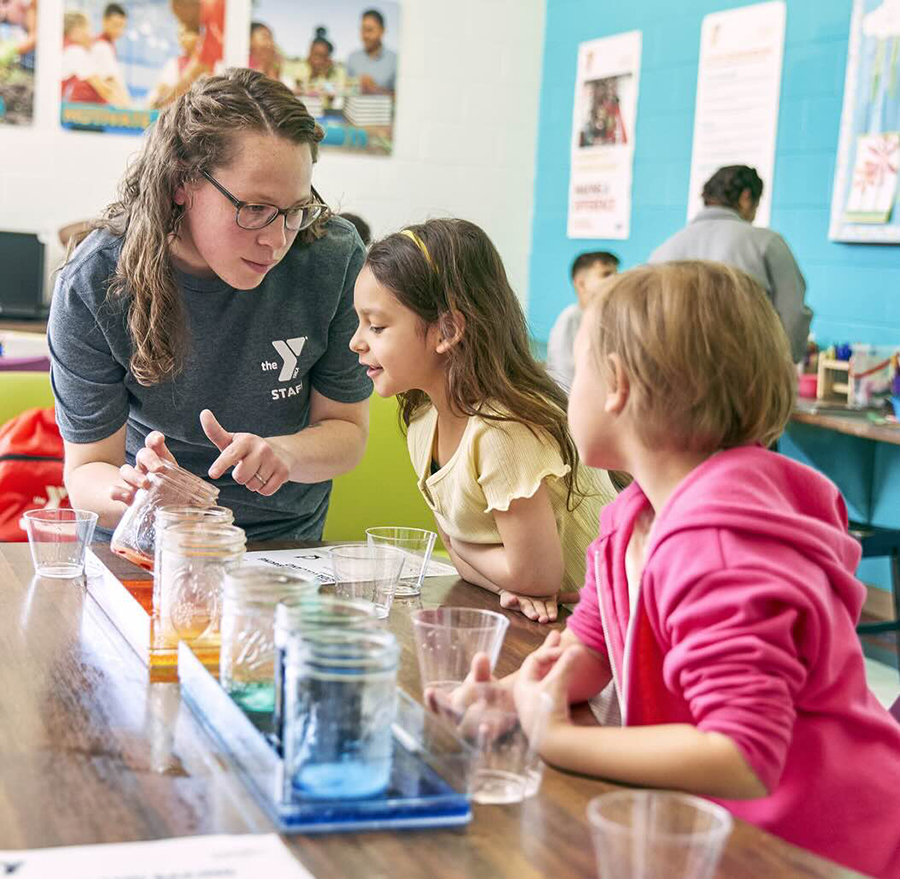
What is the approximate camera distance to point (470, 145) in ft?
21.2

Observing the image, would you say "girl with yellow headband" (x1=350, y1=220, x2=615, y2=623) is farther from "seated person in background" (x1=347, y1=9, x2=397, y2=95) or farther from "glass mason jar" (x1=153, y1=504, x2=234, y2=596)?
"seated person in background" (x1=347, y1=9, x2=397, y2=95)

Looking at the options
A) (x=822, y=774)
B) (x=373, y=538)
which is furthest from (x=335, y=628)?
(x=373, y=538)

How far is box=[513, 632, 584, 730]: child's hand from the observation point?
3.14ft

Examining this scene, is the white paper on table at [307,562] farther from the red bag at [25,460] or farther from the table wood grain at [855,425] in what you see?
the table wood grain at [855,425]

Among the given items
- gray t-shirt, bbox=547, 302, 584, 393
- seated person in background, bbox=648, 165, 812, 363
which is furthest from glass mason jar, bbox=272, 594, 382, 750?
gray t-shirt, bbox=547, 302, 584, 393

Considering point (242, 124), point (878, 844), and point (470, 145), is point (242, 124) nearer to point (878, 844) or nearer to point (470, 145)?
point (878, 844)

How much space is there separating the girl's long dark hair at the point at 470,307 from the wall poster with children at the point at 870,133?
9.00 ft

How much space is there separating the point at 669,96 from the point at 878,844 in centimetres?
484

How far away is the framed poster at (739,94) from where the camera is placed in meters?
4.85

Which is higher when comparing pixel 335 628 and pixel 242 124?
pixel 242 124

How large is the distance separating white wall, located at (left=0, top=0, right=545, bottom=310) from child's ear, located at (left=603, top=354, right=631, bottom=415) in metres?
4.98

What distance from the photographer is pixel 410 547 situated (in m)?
1.60

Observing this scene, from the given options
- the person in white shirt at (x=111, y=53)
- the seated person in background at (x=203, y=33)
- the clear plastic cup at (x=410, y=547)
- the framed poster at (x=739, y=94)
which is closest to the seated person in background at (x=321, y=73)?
the seated person in background at (x=203, y=33)

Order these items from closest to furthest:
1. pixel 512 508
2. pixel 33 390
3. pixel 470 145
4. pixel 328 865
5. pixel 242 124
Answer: pixel 328 865, pixel 512 508, pixel 242 124, pixel 33 390, pixel 470 145
